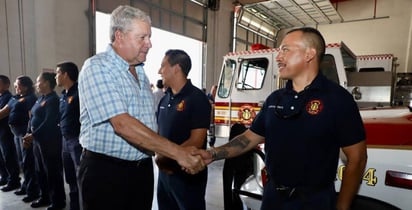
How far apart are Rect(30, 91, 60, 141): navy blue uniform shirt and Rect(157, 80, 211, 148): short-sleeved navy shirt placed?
1.92 metres

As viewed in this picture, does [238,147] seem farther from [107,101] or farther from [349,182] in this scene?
[107,101]

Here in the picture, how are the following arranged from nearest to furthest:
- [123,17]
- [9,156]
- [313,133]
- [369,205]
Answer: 1. [313,133]
2. [123,17]
3. [369,205]
4. [9,156]

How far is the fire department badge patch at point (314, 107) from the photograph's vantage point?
1.20m

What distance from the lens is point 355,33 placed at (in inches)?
466

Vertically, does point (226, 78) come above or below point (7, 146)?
above

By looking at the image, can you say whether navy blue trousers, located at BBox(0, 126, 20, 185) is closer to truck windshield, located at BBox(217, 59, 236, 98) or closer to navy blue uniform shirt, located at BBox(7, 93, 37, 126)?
navy blue uniform shirt, located at BBox(7, 93, 37, 126)

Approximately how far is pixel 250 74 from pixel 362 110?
8.34ft

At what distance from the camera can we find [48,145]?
10.6 feet

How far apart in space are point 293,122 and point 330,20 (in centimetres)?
1143

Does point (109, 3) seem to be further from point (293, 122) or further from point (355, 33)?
point (355, 33)

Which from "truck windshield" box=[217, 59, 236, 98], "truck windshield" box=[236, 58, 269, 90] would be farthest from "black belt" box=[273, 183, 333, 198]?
"truck windshield" box=[217, 59, 236, 98]

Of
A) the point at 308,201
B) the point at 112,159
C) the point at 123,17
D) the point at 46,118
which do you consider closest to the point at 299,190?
the point at 308,201

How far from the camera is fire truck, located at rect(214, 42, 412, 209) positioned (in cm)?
144

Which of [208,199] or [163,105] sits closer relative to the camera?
[163,105]
